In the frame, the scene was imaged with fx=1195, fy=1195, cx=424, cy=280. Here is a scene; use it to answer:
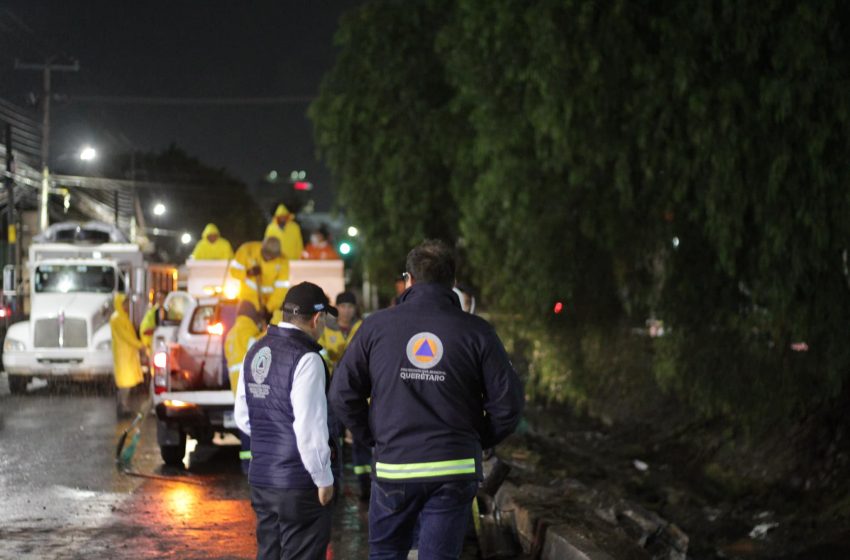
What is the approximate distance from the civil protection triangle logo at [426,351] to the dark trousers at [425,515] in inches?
19.2

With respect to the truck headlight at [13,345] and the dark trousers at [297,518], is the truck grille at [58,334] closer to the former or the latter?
the truck headlight at [13,345]

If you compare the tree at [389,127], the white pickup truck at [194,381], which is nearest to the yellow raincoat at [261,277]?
the white pickup truck at [194,381]

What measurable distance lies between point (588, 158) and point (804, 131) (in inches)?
121

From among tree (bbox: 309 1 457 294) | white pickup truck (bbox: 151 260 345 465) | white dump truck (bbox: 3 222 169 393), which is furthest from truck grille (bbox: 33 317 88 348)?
tree (bbox: 309 1 457 294)

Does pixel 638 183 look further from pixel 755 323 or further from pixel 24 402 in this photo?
pixel 24 402

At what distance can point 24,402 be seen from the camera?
1983 cm

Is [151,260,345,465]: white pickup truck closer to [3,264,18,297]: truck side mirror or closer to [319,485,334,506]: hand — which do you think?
[319,485,334,506]: hand

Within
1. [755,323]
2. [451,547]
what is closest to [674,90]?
[755,323]

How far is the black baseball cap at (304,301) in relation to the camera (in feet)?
19.0

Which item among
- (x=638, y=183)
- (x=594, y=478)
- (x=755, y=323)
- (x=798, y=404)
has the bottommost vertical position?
(x=594, y=478)

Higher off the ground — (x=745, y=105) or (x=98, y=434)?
(x=745, y=105)

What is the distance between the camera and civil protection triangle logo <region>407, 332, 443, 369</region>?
4.86 m

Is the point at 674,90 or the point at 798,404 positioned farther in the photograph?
the point at 798,404

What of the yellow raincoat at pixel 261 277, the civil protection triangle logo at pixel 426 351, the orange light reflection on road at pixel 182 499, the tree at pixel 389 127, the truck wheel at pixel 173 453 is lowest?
the orange light reflection on road at pixel 182 499
